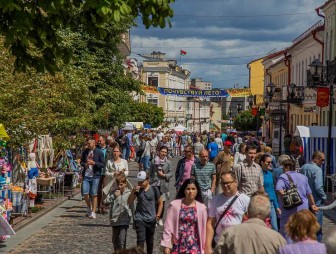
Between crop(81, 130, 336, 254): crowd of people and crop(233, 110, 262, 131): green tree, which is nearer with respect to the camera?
crop(81, 130, 336, 254): crowd of people

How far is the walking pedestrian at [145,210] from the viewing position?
1071 cm

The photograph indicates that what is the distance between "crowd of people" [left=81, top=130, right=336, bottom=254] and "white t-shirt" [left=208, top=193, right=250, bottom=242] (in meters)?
0.01

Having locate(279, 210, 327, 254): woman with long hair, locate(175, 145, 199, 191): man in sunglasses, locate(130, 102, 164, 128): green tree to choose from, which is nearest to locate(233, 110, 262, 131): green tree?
locate(130, 102, 164, 128): green tree

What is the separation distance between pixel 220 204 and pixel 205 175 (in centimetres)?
535

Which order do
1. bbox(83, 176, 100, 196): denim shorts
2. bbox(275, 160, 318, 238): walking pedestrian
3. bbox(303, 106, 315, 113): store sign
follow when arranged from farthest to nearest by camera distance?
1. bbox(303, 106, 315, 113): store sign
2. bbox(83, 176, 100, 196): denim shorts
3. bbox(275, 160, 318, 238): walking pedestrian

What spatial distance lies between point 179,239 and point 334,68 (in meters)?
20.9

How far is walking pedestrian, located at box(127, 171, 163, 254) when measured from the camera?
422 inches

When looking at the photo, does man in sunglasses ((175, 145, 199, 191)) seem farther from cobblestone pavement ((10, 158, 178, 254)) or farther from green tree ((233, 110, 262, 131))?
green tree ((233, 110, 262, 131))

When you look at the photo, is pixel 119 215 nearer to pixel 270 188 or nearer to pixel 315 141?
pixel 270 188

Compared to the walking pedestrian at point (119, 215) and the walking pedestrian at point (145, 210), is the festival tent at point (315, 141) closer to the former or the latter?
the walking pedestrian at point (119, 215)

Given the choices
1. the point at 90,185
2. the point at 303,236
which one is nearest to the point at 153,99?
the point at 90,185

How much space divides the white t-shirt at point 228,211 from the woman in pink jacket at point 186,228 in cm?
14

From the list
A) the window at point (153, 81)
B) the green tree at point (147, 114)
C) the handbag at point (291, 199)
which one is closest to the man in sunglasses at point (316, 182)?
the handbag at point (291, 199)

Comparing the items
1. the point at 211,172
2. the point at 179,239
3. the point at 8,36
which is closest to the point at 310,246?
the point at 179,239
